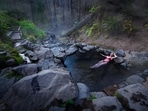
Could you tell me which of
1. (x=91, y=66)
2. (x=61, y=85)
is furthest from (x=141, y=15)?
(x=61, y=85)

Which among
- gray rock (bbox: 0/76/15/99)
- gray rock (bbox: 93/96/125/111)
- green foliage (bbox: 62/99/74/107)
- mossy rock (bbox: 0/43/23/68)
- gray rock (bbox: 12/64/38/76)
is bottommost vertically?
gray rock (bbox: 93/96/125/111)

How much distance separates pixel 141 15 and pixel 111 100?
718 centimetres

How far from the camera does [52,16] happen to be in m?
18.2

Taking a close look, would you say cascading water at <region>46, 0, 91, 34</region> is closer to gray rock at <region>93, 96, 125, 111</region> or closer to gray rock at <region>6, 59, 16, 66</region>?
gray rock at <region>6, 59, 16, 66</region>

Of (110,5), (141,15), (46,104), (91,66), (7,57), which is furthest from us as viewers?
(110,5)

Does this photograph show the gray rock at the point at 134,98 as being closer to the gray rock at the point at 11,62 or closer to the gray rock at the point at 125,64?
the gray rock at the point at 125,64

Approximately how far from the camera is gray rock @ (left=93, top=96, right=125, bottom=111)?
3.97m

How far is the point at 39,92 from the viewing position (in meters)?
4.03

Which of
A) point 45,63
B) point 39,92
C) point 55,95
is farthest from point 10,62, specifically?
point 55,95

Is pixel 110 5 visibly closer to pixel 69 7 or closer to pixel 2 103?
pixel 69 7

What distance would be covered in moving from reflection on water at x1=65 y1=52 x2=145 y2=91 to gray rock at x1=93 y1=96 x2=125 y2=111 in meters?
1.61

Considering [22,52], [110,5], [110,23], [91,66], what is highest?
[110,5]

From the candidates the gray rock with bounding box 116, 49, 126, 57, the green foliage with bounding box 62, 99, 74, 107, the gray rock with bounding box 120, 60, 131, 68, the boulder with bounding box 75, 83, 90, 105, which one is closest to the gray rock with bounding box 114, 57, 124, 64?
the gray rock with bounding box 120, 60, 131, 68

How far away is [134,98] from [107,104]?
30.6 inches
